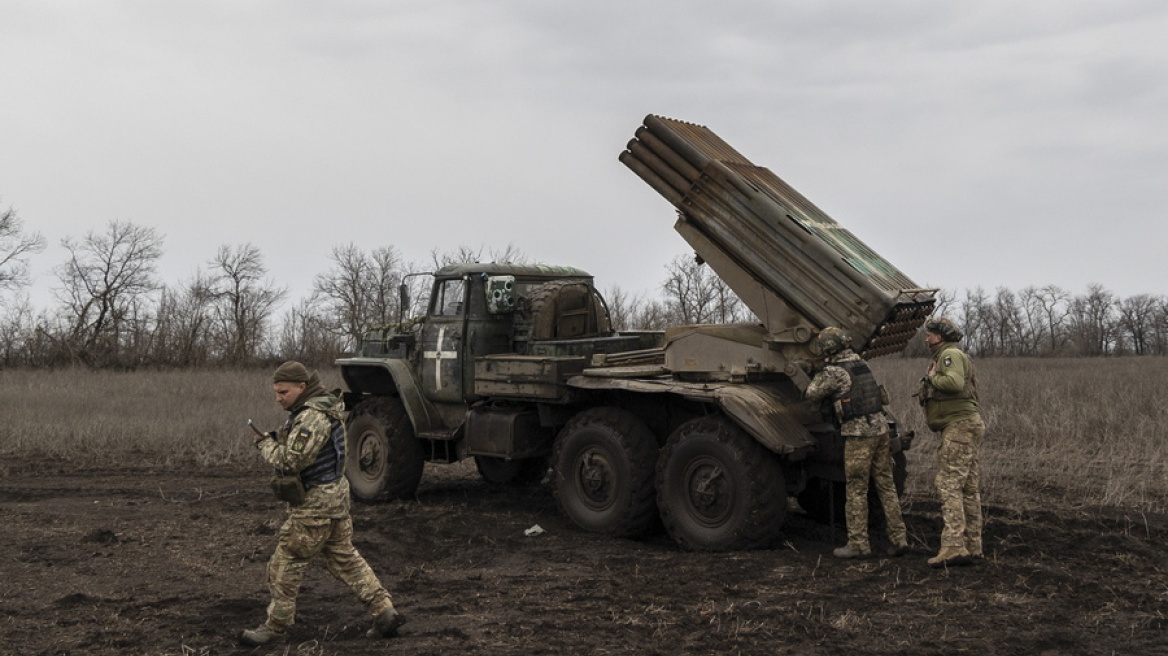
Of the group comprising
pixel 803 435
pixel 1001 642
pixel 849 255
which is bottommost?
pixel 1001 642

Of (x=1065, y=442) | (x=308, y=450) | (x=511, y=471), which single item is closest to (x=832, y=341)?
(x=308, y=450)

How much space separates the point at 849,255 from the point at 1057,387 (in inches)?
506

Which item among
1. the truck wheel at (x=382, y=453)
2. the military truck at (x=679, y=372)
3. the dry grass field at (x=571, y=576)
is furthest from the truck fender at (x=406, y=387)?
the dry grass field at (x=571, y=576)

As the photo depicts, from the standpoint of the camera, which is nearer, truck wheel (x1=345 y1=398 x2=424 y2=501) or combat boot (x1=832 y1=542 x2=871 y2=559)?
combat boot (x1=832 y1=542 x2=871 y2=559)

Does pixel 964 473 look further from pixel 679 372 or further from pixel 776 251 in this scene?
pixel 679 372

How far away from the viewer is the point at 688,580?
22.6 ft

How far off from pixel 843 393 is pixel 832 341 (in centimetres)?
39

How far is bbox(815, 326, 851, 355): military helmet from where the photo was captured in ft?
24.3

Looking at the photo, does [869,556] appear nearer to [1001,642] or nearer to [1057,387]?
[1001,642]

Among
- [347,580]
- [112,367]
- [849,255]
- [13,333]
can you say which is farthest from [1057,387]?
[13,333]

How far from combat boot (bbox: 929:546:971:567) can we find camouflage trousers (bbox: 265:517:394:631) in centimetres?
390

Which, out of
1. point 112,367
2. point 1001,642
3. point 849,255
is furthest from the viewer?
point 112,367

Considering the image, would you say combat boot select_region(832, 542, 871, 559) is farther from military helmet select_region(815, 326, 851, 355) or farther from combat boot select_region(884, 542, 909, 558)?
military helmet select_region(815, 326, 851, 355)

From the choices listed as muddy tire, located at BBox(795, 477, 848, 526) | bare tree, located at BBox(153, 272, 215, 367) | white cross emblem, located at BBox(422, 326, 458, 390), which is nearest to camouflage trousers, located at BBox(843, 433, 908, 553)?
muddy tire, located at BBox(795, 477, 848, 526)
